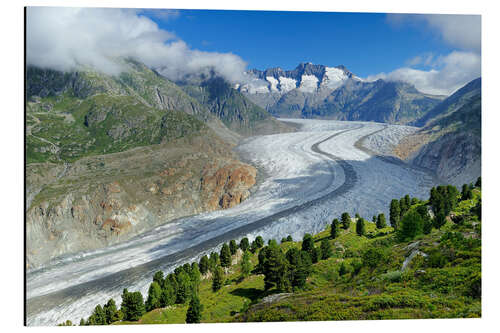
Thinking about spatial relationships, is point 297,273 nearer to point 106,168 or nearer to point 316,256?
point 316,256

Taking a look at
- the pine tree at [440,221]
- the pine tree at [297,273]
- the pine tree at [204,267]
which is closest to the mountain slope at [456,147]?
the pine tree at [440,221]

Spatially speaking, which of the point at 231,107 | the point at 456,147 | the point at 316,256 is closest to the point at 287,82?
the point at 231,107

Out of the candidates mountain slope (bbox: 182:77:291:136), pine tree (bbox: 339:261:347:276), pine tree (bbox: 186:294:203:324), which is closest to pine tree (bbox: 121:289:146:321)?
pine tree (bbox: 186:294:203:324)

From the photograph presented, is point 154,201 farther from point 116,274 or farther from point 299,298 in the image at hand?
point 299,298

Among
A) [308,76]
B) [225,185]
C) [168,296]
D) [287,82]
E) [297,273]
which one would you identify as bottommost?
[168,296]

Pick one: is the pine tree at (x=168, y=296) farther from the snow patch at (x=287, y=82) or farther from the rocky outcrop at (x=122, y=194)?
the snow patch at (x=287, y=82)

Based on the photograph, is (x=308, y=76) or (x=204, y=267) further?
(x=308, y=76)

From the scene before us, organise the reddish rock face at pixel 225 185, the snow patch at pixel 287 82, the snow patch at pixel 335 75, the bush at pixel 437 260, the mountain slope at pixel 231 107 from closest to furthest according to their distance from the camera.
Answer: the bush at pixel 437 260 < the snow patch at pixel 335 75 < the reddish rock face at pixel 225 185 < the snow patch at pixel 287 82 < the mountain slope at pixel 231 107

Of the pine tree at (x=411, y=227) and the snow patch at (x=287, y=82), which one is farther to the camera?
A: the snow patch at (x=287, y=82)

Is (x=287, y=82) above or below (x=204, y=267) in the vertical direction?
above
